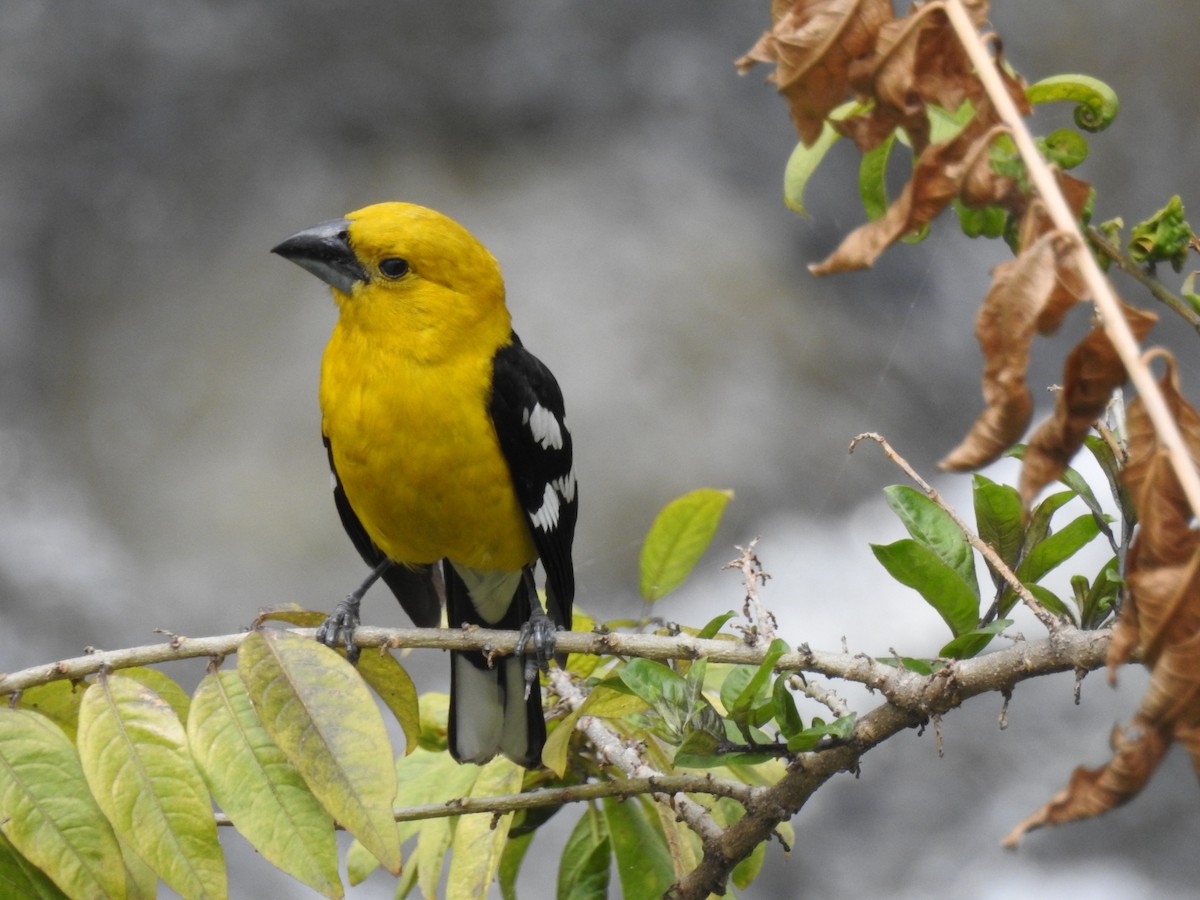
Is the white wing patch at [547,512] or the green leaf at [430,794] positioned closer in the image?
the green leaf at [430,794]

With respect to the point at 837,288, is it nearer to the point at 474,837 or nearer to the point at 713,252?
the point at 713,252

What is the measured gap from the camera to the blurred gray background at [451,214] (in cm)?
634

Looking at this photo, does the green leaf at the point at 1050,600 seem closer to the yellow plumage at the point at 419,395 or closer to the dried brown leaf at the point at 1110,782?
the dried brown leaf at the point at 1110,782

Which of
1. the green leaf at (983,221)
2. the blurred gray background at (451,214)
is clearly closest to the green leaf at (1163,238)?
the green leaf at (983,221)

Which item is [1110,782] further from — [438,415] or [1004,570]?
[438,415]

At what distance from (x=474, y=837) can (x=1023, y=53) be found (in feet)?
18.7

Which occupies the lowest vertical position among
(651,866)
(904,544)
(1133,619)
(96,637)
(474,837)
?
(96,637)

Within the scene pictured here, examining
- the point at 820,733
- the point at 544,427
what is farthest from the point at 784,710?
the point at 544,427

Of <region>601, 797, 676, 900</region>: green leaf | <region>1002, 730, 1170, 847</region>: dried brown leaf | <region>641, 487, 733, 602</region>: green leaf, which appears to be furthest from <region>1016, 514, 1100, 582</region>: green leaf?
<region>1002, 730, 1170, 847</region>: dried brown leaf

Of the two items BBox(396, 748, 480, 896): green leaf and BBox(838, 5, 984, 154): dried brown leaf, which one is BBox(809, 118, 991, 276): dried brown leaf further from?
BBox(396, 748, 480, 896): green leaf

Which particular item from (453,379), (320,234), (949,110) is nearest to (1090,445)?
(949,110)

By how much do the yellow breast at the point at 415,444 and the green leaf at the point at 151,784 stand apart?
0.98 metres

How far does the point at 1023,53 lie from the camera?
649 centimetres

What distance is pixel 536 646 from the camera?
7.43 ft
